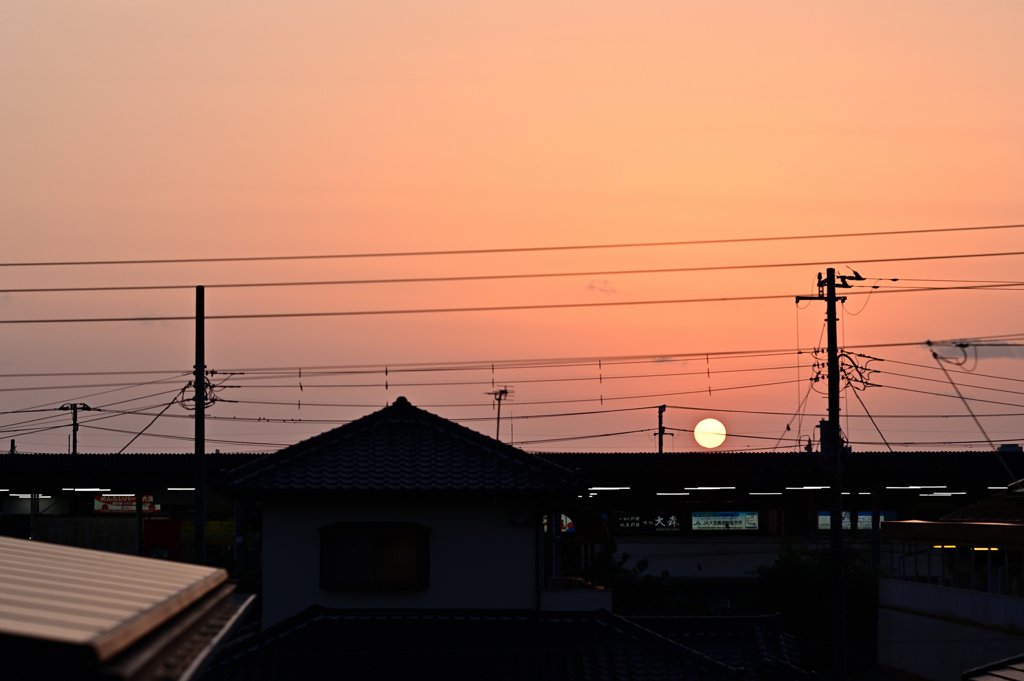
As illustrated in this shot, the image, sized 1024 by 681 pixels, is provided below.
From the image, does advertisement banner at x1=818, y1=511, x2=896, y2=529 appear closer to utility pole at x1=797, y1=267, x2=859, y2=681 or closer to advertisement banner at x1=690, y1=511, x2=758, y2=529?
advertisement banner at x1=690, y1=511, x2=758, y2=529

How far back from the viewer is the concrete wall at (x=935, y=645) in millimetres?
25062

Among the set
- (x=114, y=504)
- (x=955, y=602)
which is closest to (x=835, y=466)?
(x=955, y=602)

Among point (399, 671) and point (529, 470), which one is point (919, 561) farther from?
point (399, 671)

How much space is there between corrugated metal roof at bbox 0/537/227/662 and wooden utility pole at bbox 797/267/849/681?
67.8 ft

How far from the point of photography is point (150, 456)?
4103 cm

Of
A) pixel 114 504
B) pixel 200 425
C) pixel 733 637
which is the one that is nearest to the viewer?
pixel 733 637

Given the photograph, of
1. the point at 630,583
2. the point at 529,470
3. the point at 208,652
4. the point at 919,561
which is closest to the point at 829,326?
the point at 919,561

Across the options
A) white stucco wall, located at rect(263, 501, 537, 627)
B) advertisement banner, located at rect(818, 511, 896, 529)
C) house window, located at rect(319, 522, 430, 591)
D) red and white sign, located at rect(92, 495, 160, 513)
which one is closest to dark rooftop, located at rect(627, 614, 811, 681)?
white stucco wall, located at rect(263, 501, 537, 627)

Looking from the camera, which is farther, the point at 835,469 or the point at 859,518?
the point at 859,518

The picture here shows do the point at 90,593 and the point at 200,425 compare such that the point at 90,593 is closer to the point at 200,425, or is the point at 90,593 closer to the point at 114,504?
the point at 200,425

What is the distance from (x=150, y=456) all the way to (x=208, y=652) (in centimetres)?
3815

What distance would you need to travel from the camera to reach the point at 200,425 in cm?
2509

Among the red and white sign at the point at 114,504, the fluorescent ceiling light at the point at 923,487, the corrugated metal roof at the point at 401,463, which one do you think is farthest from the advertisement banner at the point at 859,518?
the corrugated metal roof at the point at 401,463

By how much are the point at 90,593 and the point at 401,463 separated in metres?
12.8
